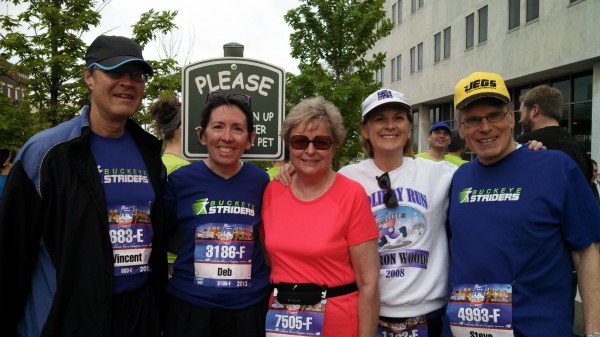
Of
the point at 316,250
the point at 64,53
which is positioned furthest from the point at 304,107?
the point at 64,53

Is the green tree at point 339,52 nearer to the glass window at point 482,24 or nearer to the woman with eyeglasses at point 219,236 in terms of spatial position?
the woman with eyeglasses at point 219,236

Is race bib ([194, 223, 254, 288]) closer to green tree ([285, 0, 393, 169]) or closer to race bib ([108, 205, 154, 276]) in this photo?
race bib ([108, 205, 154, 276])

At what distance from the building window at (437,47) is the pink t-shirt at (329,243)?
82.8 ft

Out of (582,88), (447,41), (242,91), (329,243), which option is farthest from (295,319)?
(447,41)

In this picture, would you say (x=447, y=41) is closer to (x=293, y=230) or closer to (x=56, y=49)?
(x=56, y=49)

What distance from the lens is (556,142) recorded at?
430 centimetres

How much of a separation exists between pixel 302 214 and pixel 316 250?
0.22 m

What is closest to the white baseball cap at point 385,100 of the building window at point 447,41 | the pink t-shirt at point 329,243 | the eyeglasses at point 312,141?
the eyeglasses at point 312,141

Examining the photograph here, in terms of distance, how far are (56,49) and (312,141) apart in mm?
9552

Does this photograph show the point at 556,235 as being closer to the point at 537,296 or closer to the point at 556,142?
the point at 537,296

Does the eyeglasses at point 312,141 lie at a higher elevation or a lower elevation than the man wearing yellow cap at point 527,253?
higher

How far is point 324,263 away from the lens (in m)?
2.51

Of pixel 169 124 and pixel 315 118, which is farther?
pixel 169 124

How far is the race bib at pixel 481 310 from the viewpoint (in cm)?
239
